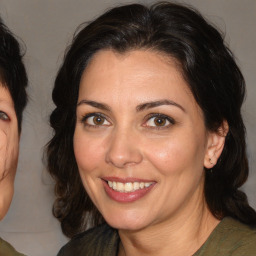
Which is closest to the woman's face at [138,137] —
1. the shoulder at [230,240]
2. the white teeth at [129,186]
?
the white teeth at [129,186]

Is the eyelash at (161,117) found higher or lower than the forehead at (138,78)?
lower

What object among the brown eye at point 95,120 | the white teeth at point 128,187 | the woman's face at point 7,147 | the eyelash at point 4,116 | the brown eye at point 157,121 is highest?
the brown eye at point 157,121

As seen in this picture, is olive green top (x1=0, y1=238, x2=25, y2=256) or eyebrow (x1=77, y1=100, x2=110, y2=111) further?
olive green top (x1=0, y1=238, x2=25, y2=256)

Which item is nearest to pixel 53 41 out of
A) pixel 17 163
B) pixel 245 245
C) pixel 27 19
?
pixel 27 19

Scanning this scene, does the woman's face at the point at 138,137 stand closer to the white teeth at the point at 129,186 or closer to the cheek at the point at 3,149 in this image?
the white teeth at the point at 129,186

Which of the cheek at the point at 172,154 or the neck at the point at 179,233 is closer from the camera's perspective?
the cheek at the point at 172,154

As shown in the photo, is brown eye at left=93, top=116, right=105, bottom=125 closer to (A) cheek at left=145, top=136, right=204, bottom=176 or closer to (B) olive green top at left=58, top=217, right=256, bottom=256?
(A) cheek at left=145, top=136, right=204, bottom=176

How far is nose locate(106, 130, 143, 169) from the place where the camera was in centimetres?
170

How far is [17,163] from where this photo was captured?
1.97 meters

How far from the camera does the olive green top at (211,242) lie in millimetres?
1797

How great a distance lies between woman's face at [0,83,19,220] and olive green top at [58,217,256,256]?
0.72 ft

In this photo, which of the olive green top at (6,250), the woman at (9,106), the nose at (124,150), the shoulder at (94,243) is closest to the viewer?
the nose at (124,150)

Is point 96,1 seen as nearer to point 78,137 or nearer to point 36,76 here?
point 36,76

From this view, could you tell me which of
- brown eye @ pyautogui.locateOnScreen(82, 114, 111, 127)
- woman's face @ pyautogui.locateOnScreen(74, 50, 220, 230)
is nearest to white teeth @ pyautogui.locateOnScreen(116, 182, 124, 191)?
woman's face @ pyautogui.locateOnScreen(74, 50, 220, 230)
